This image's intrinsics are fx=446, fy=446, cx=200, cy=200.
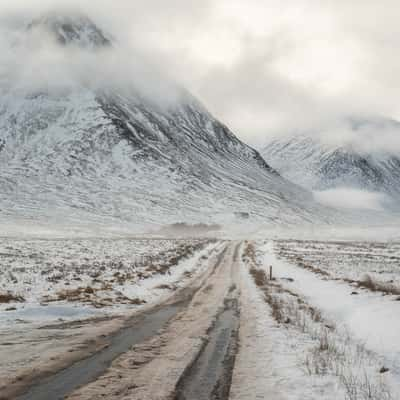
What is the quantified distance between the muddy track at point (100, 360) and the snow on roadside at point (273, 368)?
7.63 feet

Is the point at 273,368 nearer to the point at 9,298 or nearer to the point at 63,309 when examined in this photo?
the point at 63,309

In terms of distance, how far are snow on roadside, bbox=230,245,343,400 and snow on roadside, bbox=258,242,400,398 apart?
4.07 ft

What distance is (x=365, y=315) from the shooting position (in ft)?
43.3

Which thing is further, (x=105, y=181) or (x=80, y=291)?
(x=105, y=181)

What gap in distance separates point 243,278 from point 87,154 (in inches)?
6504

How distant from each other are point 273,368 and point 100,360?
3197mm

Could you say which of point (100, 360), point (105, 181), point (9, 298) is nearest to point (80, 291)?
point (9, 298)

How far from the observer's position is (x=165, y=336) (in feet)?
35.1

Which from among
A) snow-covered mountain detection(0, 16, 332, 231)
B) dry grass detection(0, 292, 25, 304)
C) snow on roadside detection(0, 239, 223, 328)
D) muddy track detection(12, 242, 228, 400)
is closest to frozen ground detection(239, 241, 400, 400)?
muddy track detection(12, 242, 228, 400)

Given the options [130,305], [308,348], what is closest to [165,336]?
[308,348]

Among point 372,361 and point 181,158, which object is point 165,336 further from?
point 181,158

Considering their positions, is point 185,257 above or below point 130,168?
below

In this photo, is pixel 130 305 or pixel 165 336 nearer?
pixel 165 336

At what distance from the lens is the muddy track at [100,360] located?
6.50m
